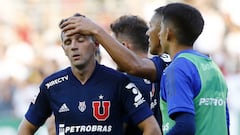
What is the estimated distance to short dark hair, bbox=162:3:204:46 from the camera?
550 centimetres

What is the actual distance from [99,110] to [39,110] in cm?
51

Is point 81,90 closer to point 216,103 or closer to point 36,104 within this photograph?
point 36,104

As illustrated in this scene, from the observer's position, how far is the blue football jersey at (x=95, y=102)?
6.18m

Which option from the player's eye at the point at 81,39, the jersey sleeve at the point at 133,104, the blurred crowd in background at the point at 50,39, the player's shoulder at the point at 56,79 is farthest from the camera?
the blurred crowd in background at the point at 50,39

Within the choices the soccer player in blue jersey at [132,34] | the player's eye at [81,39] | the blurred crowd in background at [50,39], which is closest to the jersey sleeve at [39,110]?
the player's eye at [81,39]

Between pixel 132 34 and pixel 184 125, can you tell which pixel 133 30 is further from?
pixel 184 125

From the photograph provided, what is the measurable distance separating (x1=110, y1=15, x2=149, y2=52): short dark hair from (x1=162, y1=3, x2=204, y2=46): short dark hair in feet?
5.27

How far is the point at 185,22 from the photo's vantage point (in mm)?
5492

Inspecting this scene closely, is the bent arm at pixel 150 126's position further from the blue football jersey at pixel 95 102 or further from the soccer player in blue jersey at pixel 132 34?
the soccer player in blue jersey at pixel 132 34

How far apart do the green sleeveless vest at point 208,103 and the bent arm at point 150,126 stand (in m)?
0.65

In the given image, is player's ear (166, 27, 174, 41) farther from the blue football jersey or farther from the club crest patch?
the club crest patch

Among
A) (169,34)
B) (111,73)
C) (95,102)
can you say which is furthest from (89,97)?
(169,34)

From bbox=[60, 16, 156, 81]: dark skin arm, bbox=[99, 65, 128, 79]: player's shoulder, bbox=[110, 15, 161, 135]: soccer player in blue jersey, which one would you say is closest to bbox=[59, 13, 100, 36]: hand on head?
bbox=[60, 16, 156, 81]: dark skin arm

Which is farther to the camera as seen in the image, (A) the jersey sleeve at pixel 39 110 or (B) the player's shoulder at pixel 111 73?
(A) the jersey sleeve at pixel 39 110
